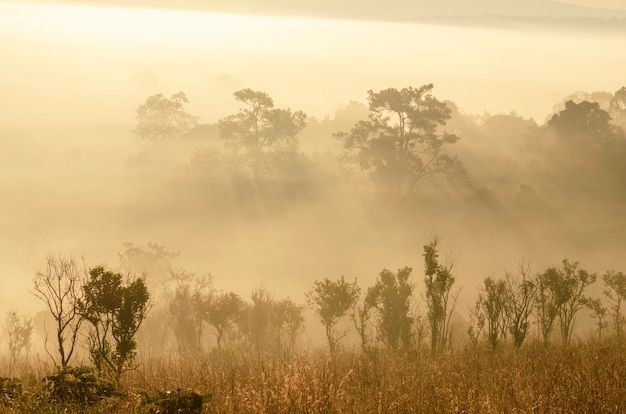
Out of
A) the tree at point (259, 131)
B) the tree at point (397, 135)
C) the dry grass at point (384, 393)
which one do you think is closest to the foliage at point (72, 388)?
the dry grass at point (384, 393)

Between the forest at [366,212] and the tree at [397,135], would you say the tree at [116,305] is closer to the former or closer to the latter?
the forest at [366,212]

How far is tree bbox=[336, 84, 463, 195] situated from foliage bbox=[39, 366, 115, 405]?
2688 inches

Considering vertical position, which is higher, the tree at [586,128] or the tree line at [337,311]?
the tree at [586,128]

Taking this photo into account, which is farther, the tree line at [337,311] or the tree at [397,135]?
the tree at [397,135]

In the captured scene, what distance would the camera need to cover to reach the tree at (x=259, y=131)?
291ft

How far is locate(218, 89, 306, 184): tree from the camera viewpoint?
88625mm

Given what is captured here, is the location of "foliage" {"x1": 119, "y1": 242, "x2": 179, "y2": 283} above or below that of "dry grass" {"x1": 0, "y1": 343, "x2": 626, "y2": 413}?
above

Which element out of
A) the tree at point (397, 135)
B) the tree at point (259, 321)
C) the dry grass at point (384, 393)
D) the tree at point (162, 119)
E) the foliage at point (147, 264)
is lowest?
the dry grass at point (384, 393)

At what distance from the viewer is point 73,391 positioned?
1383 cm

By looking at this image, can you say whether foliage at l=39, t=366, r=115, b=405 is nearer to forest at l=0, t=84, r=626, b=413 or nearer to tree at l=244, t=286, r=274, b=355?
tree at l=244, t=286, r=274, b=355

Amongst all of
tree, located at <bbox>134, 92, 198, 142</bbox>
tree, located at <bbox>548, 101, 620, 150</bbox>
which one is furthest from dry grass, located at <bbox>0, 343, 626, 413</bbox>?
tree, located at <bbox>134, 92, 198, 142</bbox>

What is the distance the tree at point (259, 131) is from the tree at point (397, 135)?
10.3 meters

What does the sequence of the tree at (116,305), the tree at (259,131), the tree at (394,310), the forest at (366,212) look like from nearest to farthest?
the tree at (116,305)
the tree at (394,310)
the forest at (366,212)
the tree at (259,131)

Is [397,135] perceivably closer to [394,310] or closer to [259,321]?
[259,321]
